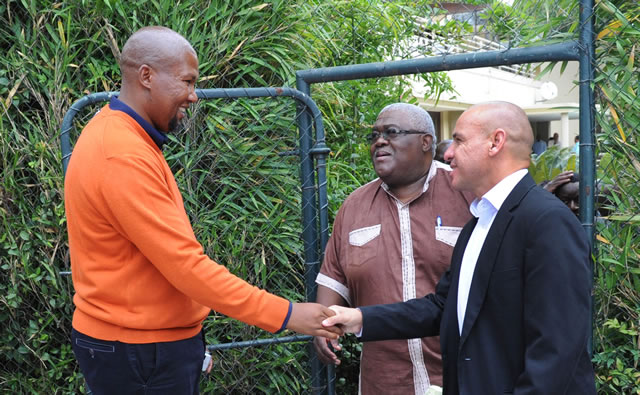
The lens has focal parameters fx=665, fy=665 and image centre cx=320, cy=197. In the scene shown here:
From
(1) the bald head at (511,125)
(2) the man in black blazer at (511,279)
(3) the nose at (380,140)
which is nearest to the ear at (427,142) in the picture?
(3) the nose at (380,140)

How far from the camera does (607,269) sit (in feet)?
10.0

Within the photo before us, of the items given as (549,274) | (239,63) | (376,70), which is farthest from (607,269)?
(239,63)

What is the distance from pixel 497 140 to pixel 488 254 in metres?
0.42

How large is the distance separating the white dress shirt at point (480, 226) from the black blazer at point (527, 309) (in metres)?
0.04

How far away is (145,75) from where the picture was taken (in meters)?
2.59

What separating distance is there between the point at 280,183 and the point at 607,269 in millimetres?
1980

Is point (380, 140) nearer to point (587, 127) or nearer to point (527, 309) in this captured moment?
point (587, 127)

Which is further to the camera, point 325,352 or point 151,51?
point 325,352

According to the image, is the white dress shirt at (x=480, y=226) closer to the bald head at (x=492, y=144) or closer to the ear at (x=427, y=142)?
the bald head at (x=492, y=144)

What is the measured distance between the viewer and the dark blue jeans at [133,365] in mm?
2535

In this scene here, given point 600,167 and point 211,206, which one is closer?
point 600,167

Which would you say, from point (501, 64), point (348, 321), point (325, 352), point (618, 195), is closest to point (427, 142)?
point (501, 64)

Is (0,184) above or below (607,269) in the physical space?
above

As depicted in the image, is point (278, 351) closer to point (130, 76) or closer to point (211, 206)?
point (211, 206)
